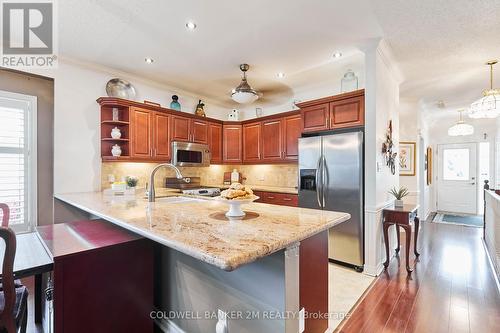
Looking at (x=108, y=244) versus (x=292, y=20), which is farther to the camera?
(x=292, y=20)

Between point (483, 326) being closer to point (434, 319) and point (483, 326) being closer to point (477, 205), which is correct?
point (434, 319)

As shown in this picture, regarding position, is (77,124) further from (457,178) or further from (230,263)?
(457,178)

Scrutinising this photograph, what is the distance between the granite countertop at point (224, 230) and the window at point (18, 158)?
1929mm

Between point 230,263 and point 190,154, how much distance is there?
3.57 meters

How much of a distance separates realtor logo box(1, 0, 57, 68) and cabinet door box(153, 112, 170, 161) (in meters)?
1.42

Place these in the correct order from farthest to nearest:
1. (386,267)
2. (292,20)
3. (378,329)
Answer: (386,267)
(292,20)
(378,329)

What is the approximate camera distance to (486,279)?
8.94ft

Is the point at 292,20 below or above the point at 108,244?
above

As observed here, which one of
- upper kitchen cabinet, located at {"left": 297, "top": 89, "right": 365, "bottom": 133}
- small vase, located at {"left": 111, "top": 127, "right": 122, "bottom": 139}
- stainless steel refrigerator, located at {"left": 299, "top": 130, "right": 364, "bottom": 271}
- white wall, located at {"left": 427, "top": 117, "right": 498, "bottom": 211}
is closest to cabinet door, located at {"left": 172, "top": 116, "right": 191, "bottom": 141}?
small vase, located at {"left": 111, "top": 127, "right": 122, "bottom": 139}

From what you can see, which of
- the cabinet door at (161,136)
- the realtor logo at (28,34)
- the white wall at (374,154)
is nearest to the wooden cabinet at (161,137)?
the cabinet door at (161,136)

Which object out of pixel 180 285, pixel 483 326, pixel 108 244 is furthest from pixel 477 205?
pixel 108 244

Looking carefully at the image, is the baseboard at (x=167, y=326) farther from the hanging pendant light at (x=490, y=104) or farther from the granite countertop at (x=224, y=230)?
the hanging pendant light at (x=490, y=104)

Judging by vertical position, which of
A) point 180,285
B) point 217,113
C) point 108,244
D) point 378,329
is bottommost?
point 378,329

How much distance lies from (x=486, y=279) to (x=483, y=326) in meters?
1.13
